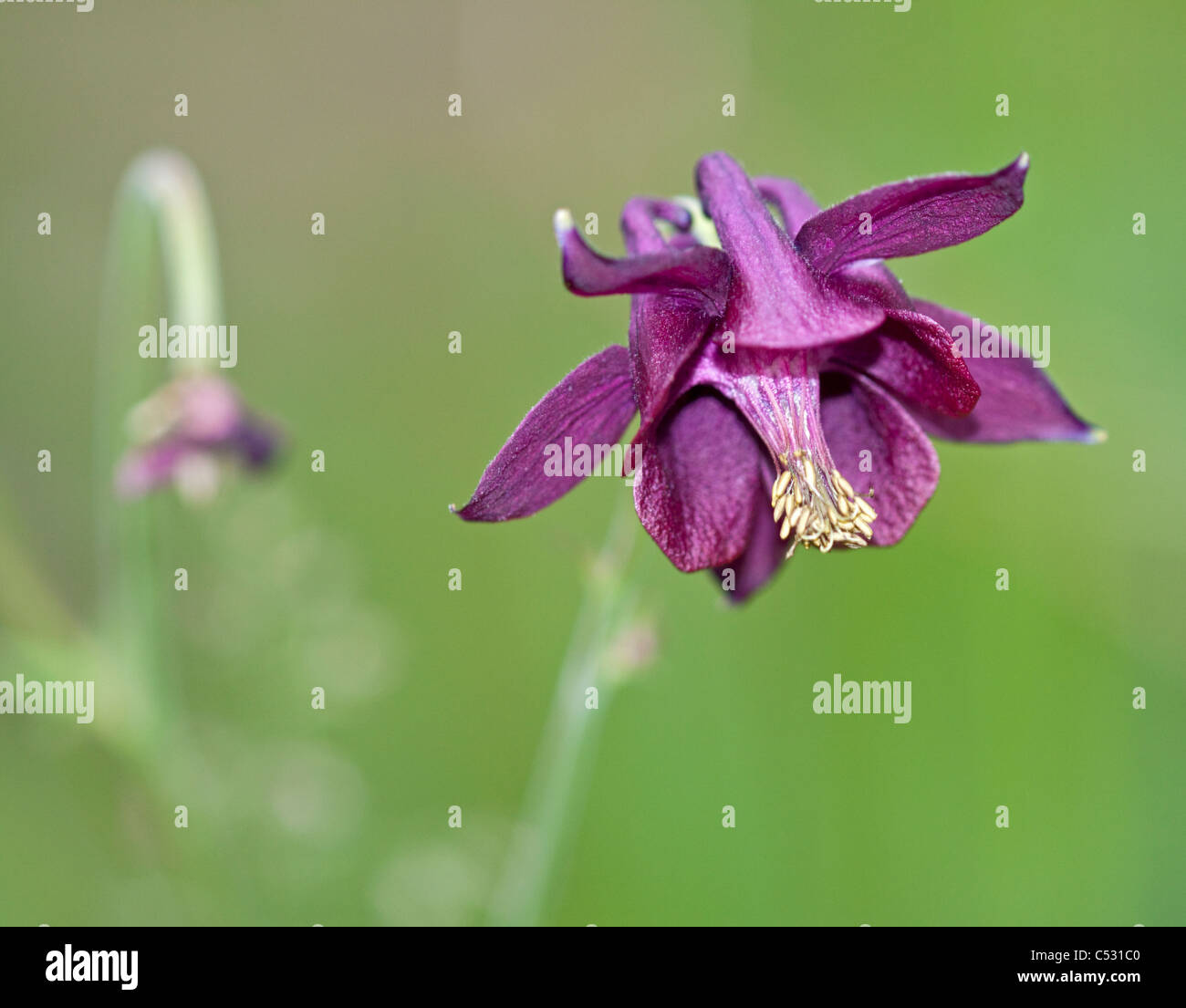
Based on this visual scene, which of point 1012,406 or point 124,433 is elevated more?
point 124,433

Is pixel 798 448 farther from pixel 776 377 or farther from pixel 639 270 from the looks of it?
pixel 639 270

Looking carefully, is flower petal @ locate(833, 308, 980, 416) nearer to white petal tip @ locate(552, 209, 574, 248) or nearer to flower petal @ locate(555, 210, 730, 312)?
flower petal @ locate(555, 210, 730, 312)

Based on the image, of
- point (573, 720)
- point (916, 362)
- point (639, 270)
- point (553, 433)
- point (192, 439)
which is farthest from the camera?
point (192, 439)

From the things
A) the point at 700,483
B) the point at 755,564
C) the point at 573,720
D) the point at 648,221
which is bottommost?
the point at 573,720

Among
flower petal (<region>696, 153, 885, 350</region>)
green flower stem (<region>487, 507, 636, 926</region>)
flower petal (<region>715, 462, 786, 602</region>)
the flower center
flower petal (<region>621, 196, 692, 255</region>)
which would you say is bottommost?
green flower stem (<region>487, 507, 636, 926</region>)

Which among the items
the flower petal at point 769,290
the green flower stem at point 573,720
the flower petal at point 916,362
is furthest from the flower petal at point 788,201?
the green flower stem at point 573,720

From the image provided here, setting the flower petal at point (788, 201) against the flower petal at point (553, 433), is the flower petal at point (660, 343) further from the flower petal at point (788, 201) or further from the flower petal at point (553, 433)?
the flower petal at point (788, 201)

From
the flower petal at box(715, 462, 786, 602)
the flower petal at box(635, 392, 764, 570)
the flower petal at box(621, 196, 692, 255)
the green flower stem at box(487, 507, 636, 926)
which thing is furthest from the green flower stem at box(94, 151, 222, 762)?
the flower petal at box(715, 462, 786, 602)

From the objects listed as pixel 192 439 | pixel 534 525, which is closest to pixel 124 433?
pixel 192 439
